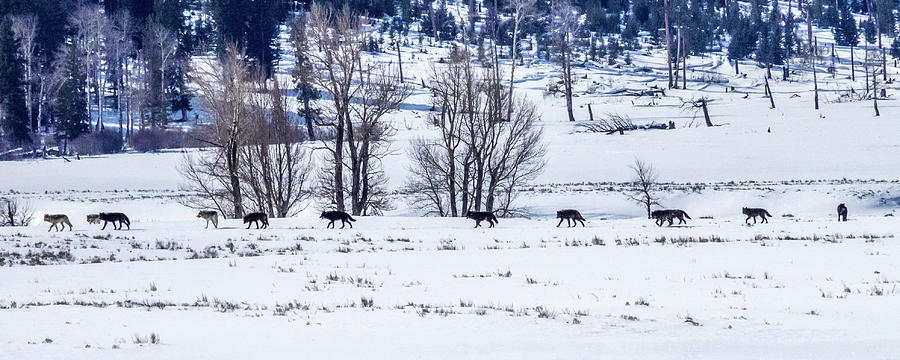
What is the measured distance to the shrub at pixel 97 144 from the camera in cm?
6450

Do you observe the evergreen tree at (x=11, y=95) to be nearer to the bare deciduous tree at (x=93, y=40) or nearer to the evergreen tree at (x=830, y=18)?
the bare deciduous tree at (x=93, y=40)

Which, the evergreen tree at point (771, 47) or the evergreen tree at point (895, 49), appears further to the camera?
the evergreen tree at point (895, 49)

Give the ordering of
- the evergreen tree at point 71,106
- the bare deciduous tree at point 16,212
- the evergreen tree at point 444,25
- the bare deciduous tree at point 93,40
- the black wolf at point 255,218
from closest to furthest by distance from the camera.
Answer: the black wolf at point 255,218, the bare deciduous tree at point 16,212, the evergreen tree at point 71,106, the bare deciduous tree at point 93,40, the evergreen tree at point 444,25

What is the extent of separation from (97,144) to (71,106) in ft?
14.5

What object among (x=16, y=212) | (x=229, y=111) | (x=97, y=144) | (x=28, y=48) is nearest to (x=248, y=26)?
(x=28, y=48)

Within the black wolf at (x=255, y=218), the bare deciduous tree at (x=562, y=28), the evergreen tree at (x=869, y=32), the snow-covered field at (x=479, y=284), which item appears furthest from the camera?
the evergreen tree at (x=869, y=32)

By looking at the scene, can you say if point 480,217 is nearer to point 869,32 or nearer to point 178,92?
point 178,92

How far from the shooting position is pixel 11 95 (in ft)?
215

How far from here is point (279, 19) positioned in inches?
4158

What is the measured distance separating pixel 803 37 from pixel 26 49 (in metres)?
83.8

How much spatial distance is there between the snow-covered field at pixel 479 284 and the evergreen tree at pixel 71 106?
1006 inches

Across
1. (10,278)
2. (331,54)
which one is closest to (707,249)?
(10,278)

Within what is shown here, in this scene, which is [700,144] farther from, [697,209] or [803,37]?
[803,37]

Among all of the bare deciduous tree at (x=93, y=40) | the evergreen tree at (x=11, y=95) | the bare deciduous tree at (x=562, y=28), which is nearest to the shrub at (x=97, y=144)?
the evergreen tree at (x=11, y=95)
